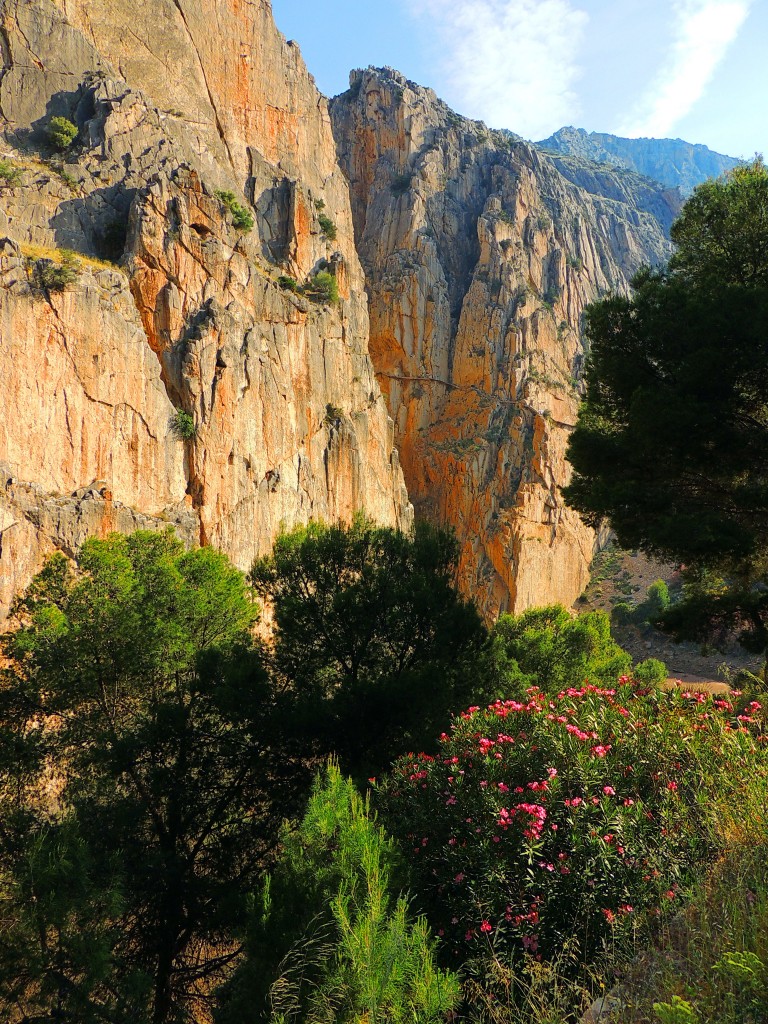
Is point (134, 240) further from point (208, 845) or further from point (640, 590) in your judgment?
point (640, 590)

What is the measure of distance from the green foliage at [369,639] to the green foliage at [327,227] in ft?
108

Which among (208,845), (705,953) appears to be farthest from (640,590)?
(705,953)

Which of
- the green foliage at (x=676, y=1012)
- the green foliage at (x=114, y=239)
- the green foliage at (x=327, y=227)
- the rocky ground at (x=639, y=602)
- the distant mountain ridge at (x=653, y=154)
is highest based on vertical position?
the distant mountain ridge at (x=653, y=154)

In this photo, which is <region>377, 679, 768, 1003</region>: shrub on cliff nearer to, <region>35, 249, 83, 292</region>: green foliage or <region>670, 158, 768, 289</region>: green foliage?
<region>670, 158, 768, 289</region>: green foliage

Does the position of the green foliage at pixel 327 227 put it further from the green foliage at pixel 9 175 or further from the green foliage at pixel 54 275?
the green foliage at pixel 54 275

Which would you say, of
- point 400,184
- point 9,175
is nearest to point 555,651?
point 9,175

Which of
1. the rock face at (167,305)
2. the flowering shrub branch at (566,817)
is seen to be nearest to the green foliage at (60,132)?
the rock face at (167,305)

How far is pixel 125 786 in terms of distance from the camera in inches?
429

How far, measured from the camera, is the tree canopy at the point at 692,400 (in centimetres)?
1016

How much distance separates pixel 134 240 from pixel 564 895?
96.7ft

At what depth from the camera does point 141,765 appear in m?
11.1

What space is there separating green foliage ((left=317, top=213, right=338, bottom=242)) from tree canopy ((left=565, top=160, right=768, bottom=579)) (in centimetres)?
3261

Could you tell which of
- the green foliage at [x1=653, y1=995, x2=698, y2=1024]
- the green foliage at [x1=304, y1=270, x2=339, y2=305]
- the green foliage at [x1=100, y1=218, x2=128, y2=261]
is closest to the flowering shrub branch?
the green foliage at [x1=653, y1=995, x2=698, y2=1024]

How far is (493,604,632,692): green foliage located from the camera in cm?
1755
